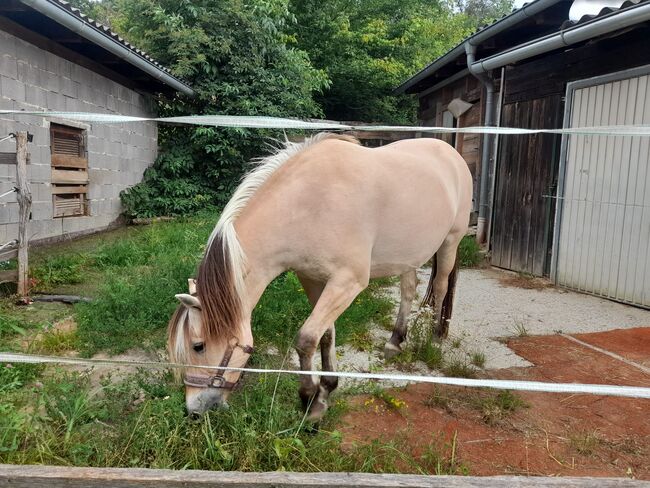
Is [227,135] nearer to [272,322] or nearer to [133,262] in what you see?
[133,262]

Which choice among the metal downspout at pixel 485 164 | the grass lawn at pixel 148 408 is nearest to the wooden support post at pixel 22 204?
the grass lawn at pixel 148 408

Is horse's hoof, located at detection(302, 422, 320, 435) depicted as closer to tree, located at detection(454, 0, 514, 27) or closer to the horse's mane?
the horse's mane

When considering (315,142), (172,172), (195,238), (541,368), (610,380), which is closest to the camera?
(315,142)

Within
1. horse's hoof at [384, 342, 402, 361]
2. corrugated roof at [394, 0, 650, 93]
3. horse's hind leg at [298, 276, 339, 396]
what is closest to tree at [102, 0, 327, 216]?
corrugated roof at [394, 0, 650, 93]

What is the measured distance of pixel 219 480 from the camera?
1.57m

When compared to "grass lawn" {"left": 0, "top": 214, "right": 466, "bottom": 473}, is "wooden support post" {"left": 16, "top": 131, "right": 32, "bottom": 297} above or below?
above

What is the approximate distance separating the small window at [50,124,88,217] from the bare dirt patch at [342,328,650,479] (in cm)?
625

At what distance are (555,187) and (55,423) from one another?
584 centimetres

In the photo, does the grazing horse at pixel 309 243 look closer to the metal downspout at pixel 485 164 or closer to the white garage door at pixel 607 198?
the white garage door at pixel 607 198


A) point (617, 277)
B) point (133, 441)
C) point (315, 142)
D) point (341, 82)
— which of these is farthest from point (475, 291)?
point (341, 82)

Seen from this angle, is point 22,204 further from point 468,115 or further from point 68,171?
point 468,115

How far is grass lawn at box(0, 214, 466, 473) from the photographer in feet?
6.53

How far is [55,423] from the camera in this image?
2.21 m

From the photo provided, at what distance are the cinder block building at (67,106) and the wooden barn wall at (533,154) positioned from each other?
5.76 meters
